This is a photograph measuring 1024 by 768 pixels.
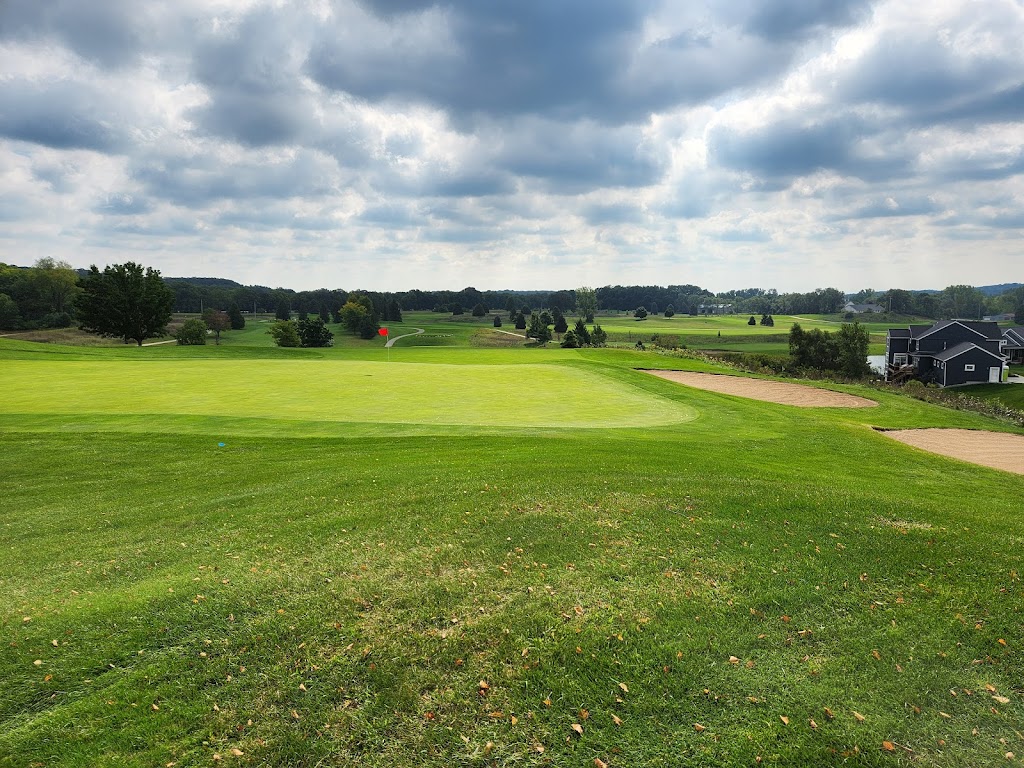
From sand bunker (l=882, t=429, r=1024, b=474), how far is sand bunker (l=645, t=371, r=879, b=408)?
5244mm

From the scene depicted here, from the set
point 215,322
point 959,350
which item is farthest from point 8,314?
point 959,350

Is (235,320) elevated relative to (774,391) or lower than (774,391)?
elevated

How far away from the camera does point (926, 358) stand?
65000mm

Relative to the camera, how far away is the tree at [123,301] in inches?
2402

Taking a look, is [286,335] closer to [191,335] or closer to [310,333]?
[310,333]

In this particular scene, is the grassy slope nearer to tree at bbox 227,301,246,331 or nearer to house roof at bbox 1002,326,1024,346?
house roof at bbox 1002,326,1024,346

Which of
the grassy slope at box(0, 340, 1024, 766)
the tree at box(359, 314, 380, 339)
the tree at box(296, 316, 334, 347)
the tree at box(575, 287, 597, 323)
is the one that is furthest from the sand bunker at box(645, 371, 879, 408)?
the tree at box(575, 287, 597, 323)

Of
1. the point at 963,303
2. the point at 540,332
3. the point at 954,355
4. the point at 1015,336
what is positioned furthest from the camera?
the point at 963,303

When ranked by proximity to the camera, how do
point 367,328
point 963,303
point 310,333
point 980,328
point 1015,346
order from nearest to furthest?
point 980,328
point 1015,346
point 310,333
point 367,328
point 963,303

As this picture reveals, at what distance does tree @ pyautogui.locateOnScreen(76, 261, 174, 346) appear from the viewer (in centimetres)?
6100

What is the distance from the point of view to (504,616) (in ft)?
21.7

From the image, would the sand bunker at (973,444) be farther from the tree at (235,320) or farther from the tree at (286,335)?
the tree at (235,320)

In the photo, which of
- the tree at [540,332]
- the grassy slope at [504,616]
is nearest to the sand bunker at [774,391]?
the grassy slope at [504,616]

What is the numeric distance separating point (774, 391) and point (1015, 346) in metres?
65.0
